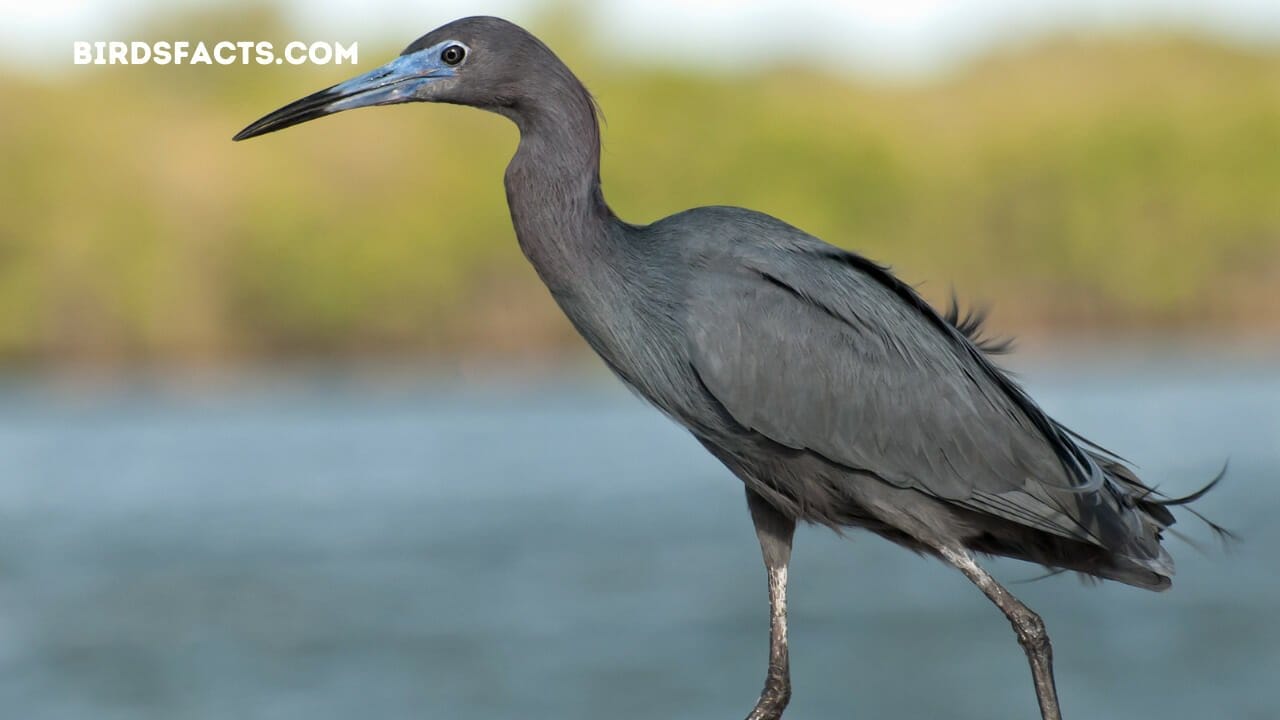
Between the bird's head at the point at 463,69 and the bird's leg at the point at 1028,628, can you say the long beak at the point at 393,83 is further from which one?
the bird's leg at the point at 1028,628

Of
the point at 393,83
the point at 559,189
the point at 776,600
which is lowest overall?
the point at 776,600

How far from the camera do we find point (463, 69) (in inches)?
205

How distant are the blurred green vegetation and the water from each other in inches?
205

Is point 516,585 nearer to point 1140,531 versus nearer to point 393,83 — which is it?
point 1140,531

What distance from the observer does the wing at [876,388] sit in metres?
5.22

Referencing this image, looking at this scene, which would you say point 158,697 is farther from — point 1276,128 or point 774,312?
point 1276,128

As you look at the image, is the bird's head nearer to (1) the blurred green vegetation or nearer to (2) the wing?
(2) the wing

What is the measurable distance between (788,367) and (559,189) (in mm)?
899

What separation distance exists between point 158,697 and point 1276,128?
33.4 m

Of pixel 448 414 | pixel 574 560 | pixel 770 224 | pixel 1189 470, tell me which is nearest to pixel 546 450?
pixel 448 414

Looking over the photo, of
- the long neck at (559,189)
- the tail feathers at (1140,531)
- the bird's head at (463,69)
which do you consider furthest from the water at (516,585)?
the bird's head at (463,69)

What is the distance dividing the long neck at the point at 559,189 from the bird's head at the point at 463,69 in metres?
0.08

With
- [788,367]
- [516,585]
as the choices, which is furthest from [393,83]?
[516,585]

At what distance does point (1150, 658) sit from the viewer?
14953 millimetres
